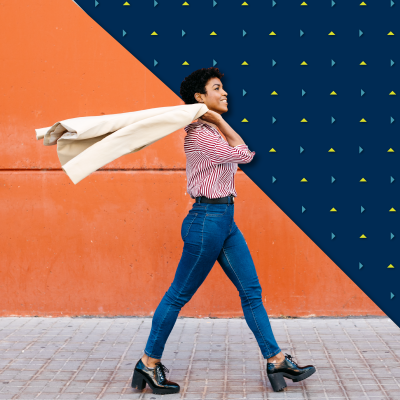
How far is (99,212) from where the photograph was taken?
4758 mm

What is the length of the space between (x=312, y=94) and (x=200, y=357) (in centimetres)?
232

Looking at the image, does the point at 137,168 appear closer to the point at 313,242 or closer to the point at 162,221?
the point at 162,221

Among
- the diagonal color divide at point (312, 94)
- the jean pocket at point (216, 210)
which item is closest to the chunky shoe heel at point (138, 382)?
the jean pocket at point (216, 210)

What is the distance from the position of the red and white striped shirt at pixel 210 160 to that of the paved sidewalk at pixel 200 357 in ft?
3.92

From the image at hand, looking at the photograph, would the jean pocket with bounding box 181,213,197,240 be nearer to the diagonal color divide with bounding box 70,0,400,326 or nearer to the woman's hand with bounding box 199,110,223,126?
the woman's hand with bounding box 199,110,223,126

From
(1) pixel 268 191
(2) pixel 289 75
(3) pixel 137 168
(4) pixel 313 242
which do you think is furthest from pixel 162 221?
(2) pixel 289 75

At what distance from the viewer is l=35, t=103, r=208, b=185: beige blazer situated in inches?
118

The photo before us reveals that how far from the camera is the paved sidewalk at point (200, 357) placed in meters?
3.28

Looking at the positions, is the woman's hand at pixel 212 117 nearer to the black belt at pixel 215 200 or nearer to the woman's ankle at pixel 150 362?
the black belt at pixel 215 200

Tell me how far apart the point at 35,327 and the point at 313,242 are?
2423mm

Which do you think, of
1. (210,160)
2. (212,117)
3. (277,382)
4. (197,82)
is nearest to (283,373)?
(277,382)

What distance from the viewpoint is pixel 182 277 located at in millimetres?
3264

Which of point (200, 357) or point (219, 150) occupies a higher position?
point (219, 150)

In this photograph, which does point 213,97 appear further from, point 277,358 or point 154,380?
point 154,380
